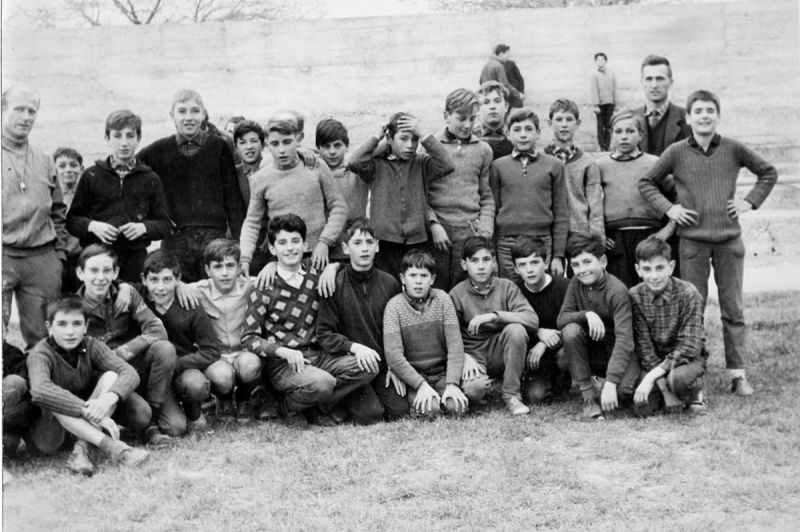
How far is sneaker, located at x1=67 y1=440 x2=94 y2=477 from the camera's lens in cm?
402

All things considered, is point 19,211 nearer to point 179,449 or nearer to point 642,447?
point 179,449

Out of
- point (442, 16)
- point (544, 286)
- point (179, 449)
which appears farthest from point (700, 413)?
point (442, 16)

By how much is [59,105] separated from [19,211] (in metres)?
9.07

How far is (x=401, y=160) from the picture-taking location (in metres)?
5.45

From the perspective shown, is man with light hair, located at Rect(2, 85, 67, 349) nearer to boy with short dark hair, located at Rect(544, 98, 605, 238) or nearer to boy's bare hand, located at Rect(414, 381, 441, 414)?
boy's bare hand, located at Rect(414, 381, 441, 414)

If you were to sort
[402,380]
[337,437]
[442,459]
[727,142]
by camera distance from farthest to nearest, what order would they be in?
[727,142] → [402,380] → [337,437] → [442,459]

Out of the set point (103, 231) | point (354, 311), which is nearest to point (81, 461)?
point (103, 231)

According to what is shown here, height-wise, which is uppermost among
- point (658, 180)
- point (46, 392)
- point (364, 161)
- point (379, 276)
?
point (364, 161)

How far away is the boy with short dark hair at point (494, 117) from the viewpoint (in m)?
5.72

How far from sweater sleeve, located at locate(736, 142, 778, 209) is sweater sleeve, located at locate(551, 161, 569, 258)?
3.58 feet

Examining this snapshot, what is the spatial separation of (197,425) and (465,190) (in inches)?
87.0

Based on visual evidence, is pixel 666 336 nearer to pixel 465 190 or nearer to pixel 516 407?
pixel 516 407

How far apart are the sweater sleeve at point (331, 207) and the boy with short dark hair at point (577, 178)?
4.89 ft

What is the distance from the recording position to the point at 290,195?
5.36m
